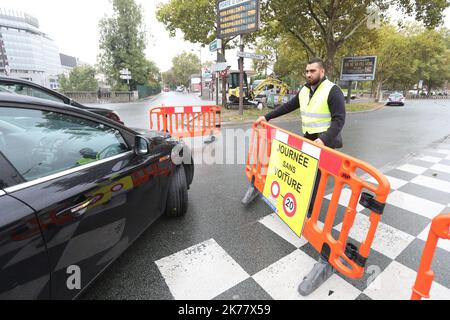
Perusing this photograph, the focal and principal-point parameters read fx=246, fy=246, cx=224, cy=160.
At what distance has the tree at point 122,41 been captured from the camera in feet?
88.9

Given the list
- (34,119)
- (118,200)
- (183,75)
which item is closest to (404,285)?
(118,200)

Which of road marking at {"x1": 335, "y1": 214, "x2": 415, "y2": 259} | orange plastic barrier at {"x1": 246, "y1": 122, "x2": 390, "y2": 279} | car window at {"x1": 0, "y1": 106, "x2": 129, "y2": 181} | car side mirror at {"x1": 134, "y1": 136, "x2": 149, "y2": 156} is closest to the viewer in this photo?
car window at {"x1": 0, "y1": 106, "x2": 129, "y2": 181}

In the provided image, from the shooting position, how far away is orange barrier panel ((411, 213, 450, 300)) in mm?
A: 1335

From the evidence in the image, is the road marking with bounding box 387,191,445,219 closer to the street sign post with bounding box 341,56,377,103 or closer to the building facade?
the street sign post with bounding box 341,56,377,103

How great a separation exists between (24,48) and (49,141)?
114m

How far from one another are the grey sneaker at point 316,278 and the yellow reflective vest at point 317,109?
1385 millimetres

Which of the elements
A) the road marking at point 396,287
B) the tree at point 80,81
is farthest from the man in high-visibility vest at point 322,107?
the tree at point 80,81

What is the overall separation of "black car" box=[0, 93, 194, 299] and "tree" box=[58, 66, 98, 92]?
104 feet

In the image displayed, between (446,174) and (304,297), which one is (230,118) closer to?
(446,174)

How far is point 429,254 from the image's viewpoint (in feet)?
4.76

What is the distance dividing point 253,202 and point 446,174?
395 centimetres

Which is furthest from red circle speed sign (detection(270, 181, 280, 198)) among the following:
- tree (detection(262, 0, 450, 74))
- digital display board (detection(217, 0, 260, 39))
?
tree (detection(262, 0, 450, 74))

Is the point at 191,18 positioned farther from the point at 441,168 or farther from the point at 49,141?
the point at 49,141

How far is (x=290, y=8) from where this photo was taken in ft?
42.4
